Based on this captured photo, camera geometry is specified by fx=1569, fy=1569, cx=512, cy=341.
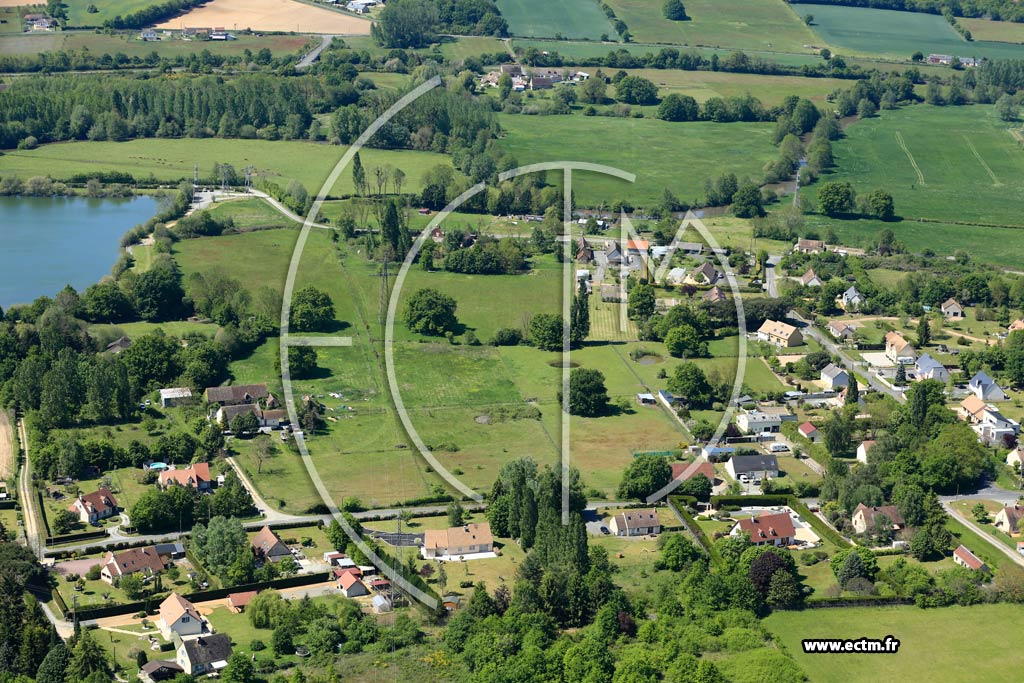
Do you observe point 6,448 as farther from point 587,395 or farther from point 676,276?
point 676,276

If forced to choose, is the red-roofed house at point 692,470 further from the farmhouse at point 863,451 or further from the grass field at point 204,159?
the grass field at point 204,159

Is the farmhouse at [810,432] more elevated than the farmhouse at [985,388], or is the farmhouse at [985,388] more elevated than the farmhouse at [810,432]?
the farmhouse at [985,388]

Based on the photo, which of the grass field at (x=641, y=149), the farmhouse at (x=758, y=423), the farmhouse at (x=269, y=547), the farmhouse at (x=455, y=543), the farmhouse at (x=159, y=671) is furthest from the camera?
the grass field at (x=641, y=149)

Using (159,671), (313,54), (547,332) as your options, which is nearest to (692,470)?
(547,332)

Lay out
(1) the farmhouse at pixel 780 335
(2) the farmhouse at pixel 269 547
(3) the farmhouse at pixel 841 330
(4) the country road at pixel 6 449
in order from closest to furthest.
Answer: (2) the farmhouse at pixel 269 547 < (4) the country road at pixel 6 449 < (1) the farmhouse at pixel 780 335 < (3) the farmhouse at pixel 841 330

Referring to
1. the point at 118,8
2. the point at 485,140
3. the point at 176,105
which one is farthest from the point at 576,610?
the point at 118,8

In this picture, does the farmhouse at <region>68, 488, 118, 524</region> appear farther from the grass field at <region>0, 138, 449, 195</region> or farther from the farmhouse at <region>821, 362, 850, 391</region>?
the grass field at <region>0, 138, 449, 195</region>

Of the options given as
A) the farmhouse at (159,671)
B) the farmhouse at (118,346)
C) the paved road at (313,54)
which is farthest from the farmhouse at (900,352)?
the paved road at (313,54)

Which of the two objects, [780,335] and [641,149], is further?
[641,149]
